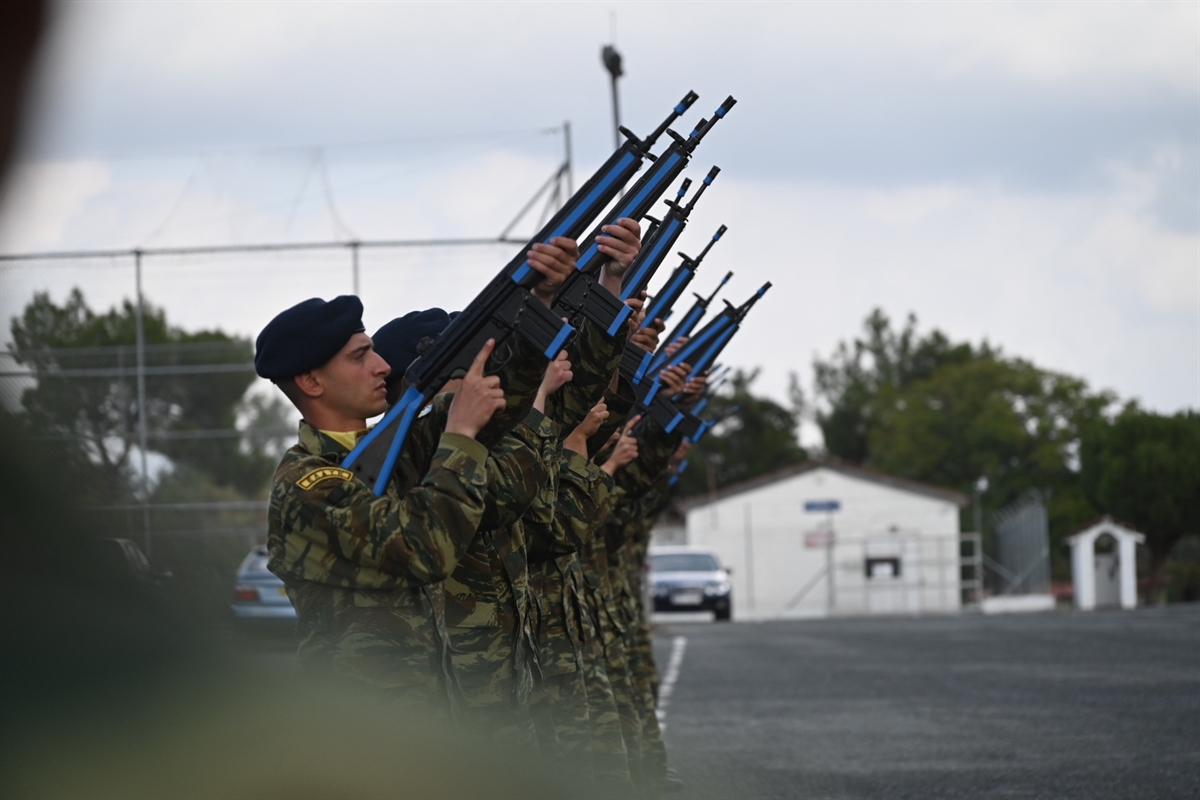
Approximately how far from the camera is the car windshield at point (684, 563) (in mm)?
35781

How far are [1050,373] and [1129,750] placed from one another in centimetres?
7539

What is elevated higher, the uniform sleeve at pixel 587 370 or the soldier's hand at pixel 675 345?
the soldier's hand at pixel 675 345

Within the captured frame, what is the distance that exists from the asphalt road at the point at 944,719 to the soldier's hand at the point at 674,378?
191 cm

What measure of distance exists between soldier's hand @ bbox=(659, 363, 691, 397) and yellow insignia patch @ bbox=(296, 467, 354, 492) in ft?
15.0

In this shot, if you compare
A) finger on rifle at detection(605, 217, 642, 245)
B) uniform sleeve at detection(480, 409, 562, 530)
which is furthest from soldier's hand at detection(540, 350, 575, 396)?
finger on rifle at detection(605, 217, 642, 245)

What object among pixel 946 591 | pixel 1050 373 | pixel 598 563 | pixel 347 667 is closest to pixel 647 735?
pixel 598 563

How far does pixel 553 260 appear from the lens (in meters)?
4.11

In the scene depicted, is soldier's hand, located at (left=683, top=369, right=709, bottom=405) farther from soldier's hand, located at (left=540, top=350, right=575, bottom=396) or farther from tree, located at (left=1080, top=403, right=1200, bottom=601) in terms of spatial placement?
tree, located at (left=1080, top=403, right=1200, bottom=601)

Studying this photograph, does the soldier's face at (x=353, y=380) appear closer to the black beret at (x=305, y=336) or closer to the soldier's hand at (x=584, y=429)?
the black beret at (x=305, y=336)

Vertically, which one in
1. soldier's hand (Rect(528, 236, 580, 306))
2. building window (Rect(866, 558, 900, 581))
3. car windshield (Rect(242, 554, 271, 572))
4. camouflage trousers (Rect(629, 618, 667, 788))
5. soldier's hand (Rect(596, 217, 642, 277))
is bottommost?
building window (Rect(866, 558, 900, 581))

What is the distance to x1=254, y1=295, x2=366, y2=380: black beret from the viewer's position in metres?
3.79

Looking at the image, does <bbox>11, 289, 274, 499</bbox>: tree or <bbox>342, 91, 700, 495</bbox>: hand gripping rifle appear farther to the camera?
<bbox>11, 289, 274, 499</bbox>: tree

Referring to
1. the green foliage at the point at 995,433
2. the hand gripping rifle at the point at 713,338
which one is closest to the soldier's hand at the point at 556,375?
the hand gripping rifle at the point at 713,338

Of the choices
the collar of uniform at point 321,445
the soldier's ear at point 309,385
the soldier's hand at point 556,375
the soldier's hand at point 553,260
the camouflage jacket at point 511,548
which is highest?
the soldier's hand at point 553,260
